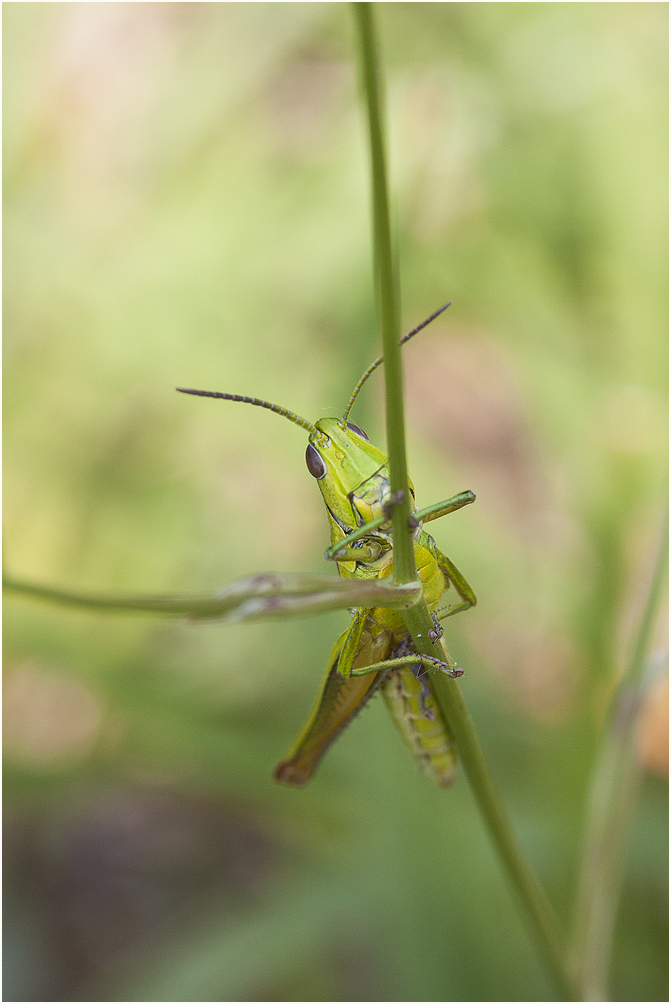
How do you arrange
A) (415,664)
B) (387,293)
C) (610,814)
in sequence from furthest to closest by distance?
(610,814) → (415,664) → (387,293)

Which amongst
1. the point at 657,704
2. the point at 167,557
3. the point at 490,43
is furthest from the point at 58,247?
the point at 657,704

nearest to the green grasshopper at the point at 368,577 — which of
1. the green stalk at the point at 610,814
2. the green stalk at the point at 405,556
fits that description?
the green stalk at the point at 405,556

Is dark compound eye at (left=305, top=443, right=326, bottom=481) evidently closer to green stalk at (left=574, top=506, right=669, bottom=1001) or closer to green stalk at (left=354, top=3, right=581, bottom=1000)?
green stalk at (left=354, top=3, right=581, bottom=1000)

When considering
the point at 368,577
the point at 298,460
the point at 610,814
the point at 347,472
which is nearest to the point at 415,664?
the point at 368,577

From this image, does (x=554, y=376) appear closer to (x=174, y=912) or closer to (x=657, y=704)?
(x=657, y=704)

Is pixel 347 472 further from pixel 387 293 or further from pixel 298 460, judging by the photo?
pixel 298 460

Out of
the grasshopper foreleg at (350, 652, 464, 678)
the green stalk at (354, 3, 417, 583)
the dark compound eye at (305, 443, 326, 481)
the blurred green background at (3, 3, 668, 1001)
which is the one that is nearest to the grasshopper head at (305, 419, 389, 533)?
the dark compound eye at (305, 443, 326, 481)
